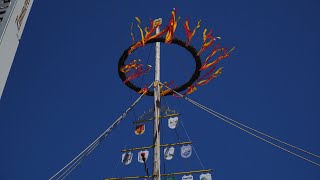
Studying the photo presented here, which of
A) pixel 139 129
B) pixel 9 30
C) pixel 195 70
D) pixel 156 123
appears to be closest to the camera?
pixel 9 30

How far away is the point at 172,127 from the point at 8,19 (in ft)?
47.3

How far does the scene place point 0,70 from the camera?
3.36 meters

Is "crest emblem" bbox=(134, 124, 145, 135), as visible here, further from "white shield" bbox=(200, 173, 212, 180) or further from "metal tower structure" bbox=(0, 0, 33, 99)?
"metal tower structure" bbox=(0, 0, 33, 99)

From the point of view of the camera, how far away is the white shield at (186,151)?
16.6m

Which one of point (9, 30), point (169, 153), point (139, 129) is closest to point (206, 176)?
point (169, 153)

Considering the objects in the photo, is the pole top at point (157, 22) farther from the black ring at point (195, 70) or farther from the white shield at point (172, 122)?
the white shield at point (172, 122)

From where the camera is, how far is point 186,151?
656 inches

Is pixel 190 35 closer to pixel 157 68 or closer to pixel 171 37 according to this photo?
pixel 171 37

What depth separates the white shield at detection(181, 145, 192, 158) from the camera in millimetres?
16594

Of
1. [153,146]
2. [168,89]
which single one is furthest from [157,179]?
[168,89]

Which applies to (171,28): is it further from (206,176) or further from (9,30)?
(9,30)

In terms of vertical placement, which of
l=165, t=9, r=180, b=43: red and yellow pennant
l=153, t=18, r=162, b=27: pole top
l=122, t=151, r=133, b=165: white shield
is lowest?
l=122, t=151, r=133, b=165: white shield

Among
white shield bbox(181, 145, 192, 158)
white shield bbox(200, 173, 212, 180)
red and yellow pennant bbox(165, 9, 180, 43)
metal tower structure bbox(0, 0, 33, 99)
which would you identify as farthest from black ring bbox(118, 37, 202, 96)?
metal tower structure bbox(0, 0, 33, 99)

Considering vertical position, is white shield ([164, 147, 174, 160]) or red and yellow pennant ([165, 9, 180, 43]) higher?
red and yellow pennant ([165, 9, 180, 43])
